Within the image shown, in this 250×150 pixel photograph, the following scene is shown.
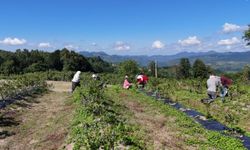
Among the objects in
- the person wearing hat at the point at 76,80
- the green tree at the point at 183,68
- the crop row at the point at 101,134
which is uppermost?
the person wearing hat at the point at 76,80

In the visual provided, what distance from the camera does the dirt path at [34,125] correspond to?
533 inches

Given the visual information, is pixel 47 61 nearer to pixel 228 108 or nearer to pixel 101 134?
pixel 228 108

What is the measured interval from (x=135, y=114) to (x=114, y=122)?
463cm

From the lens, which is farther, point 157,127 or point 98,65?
point 98,65

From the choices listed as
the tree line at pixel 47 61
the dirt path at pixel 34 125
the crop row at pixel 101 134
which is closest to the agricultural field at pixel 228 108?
the crop row at pixel 101 134

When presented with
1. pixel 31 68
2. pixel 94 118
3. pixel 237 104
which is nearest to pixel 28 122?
pixel 94 118

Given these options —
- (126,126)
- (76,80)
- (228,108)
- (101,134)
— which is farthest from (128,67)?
(101,134)

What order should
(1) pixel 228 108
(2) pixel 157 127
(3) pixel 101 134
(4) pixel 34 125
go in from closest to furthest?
(3) pixel 101 134, (2) pixel 157 127, (4) pixel 34 125, (1) pixel 228 108

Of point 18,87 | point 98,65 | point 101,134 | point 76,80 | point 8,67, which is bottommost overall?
point 98,65

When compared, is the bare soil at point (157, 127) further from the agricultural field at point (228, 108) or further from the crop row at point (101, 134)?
the agricultural field at point (228, 108)

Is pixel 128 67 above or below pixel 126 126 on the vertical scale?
below

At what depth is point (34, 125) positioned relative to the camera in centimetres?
1712

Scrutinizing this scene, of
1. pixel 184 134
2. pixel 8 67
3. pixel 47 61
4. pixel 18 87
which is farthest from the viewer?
pixel 47 61

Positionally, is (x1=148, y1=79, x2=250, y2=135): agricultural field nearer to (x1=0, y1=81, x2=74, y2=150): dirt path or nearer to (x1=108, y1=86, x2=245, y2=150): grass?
(x1=108, y1=86, x2=245, y2=150): grass
